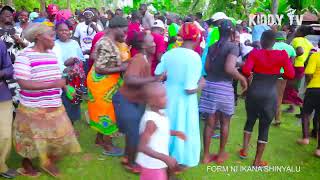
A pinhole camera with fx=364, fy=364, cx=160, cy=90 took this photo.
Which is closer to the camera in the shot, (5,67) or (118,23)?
(5,67)

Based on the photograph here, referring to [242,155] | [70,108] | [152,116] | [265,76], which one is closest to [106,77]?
[70,108]

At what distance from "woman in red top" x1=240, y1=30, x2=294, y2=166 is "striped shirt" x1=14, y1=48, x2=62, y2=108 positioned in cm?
229

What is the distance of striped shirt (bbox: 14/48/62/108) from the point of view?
361cm

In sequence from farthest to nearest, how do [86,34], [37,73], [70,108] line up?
[86,34], [70,108], [37,73]

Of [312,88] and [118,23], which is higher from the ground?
[118,23]

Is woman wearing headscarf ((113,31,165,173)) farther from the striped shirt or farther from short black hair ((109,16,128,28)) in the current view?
the striped shirt

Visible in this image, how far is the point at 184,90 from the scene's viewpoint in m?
4.04

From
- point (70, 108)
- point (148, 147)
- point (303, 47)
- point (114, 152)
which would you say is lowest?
point (114, 152)

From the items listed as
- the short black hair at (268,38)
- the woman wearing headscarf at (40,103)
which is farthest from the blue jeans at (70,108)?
the short black hair at (268,38)

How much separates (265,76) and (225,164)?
129 centimetres

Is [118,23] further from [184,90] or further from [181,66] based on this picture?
[184,90]

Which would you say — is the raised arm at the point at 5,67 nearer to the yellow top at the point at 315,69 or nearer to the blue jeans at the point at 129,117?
the blue jeans at the point at 129,117

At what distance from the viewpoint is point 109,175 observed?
14.5 feet

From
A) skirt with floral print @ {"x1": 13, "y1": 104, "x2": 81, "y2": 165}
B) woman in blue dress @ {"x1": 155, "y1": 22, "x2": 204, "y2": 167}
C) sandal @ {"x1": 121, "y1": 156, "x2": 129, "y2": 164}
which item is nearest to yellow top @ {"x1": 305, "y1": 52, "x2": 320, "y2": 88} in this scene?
woman in blue dress @ {"x1": 155, "y1": 22, "x2": 204, "y2": 167}
